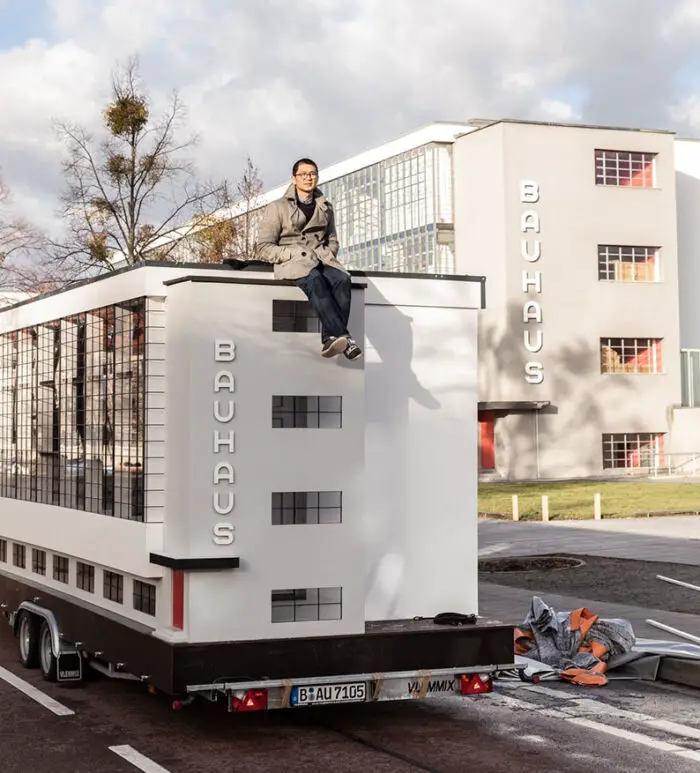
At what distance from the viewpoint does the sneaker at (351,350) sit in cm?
791

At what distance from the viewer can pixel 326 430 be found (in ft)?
26.7

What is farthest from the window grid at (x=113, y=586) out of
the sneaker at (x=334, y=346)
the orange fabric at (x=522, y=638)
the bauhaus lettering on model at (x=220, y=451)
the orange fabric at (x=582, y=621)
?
the orange fabric at (x=582, y=621)

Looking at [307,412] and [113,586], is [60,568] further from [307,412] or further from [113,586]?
[307,412]

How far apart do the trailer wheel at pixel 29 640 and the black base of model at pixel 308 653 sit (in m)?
1.99

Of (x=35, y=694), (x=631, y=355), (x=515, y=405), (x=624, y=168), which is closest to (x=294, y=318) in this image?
(x=35, y=694)

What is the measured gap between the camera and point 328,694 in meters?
7.89

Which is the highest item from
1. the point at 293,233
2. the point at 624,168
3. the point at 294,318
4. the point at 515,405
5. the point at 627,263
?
the point at 624,168

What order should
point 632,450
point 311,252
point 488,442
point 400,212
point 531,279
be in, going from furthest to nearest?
point 400,212
point 632,450
point 488,442
point 531,279
point 311,252

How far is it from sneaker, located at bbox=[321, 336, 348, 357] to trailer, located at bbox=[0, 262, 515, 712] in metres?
0.17

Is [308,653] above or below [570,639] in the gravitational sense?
above

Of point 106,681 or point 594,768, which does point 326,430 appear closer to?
point 594,768

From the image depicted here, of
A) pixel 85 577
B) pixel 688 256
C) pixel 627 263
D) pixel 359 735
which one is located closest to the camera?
pixel 359 735

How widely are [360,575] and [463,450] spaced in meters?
1.35

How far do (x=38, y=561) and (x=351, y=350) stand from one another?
4.48 metres
